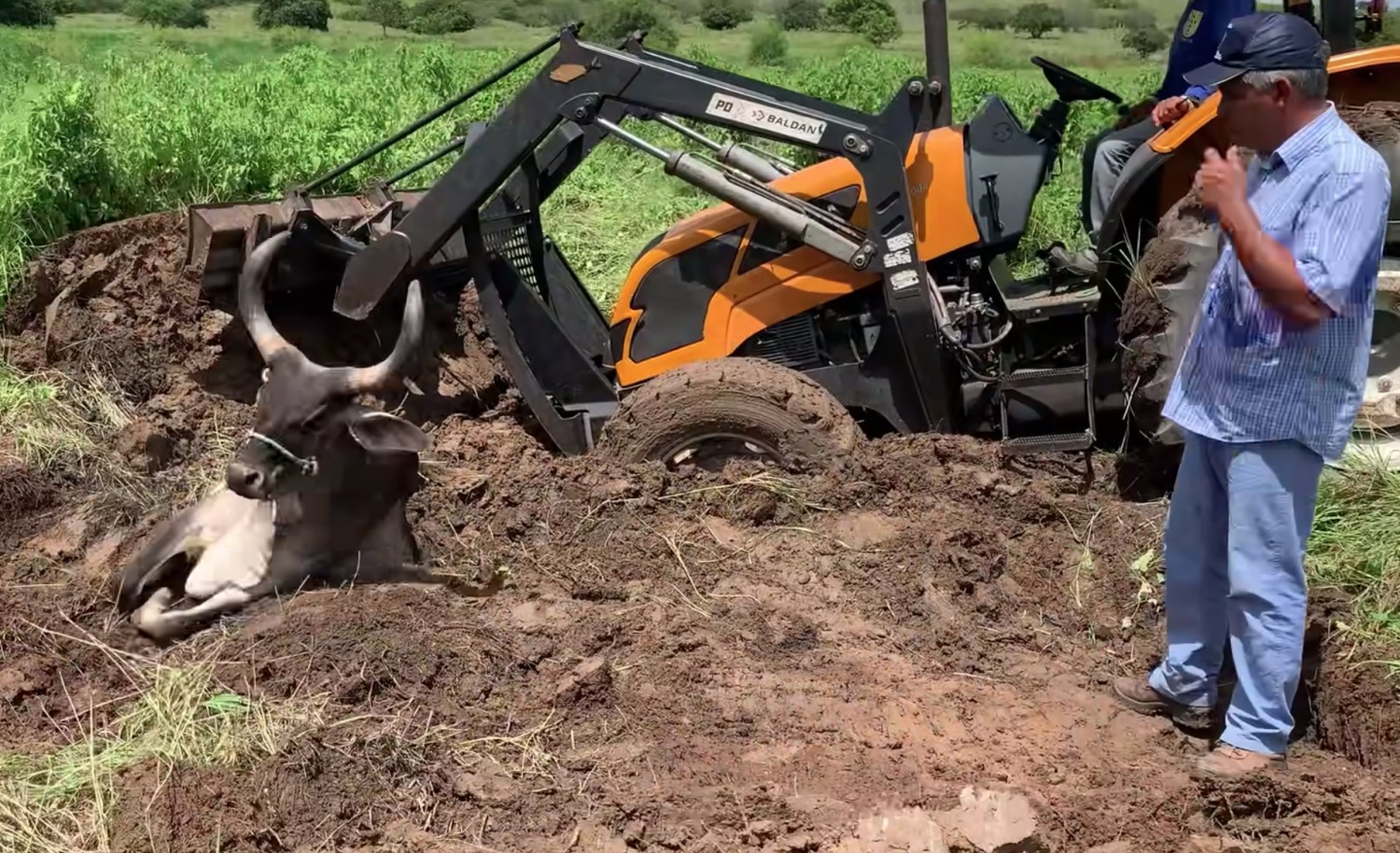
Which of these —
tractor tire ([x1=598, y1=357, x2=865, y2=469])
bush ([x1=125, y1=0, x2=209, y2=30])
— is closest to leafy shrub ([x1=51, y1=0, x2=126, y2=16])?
bush ([x1=125, y1=0, x2=209, y2=30])

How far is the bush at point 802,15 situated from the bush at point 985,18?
5.93m

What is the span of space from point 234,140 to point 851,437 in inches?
200

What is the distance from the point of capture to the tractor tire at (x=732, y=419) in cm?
550

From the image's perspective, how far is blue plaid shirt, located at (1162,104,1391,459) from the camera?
10.6 ft

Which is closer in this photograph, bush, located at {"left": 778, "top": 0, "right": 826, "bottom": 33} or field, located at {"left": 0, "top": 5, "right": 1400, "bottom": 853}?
field, located at {"left": 0, "top": 5, "right": 1400, "bottom": 853}

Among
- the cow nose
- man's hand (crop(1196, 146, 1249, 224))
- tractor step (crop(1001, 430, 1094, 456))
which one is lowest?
tractor step (crop(1001, 430, 1094, 456))

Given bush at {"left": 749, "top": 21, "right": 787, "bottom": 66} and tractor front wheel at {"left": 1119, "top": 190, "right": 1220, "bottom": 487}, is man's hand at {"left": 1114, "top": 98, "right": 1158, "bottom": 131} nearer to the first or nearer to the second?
tractor front wheel at {"left": 1119, "top": 190, "right": 1220, "bottom": 487}

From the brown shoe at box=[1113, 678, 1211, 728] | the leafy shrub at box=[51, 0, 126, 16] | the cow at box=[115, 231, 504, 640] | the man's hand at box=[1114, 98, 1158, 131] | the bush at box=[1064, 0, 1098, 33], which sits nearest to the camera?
the brown shoe at box=[1113, 678, 1211, 728]

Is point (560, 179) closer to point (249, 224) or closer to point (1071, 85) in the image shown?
point (249, 224)

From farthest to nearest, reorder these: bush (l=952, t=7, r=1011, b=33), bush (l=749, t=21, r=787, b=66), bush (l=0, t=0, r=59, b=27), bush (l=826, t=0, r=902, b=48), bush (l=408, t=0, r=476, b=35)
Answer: bush (l=952, t=7, r=1011, b=33), bush (l=408, t=0, r=476, b=35), bush (l=826, t=0, r=902, b=48), bush (l=749, t=21, r=787, b=66), bush (l=0, t=0, r=59, b=27)

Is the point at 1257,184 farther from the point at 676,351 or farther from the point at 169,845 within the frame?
the point at 169,845

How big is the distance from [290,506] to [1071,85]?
3.83m

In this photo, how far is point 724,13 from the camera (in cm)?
5666

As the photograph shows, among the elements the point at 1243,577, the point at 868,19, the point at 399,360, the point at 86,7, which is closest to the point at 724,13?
the point at 868,19
